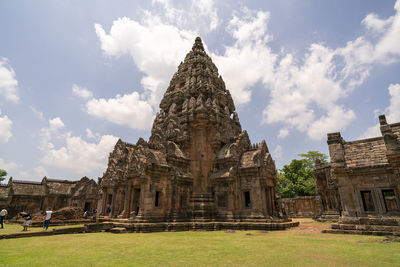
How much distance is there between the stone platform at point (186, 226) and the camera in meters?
16.5

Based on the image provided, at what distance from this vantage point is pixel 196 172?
21.7 meters

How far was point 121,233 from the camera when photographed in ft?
52.2

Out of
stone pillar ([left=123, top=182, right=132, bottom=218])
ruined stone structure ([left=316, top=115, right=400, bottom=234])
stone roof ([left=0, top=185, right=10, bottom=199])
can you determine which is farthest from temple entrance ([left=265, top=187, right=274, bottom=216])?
stone roof ([left=0, top=185, right=10, bottom=199])

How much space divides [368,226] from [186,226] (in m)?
12.3

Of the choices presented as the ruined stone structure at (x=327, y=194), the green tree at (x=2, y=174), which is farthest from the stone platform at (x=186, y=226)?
the green tree at (x=2, y=174)

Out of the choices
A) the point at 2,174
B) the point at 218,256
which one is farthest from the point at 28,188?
the point at 218,256

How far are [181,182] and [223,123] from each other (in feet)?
28.1

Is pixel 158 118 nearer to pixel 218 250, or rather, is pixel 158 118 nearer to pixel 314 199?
pixel 218 250

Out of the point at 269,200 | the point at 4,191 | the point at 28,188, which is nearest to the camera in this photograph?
the point at 269,200

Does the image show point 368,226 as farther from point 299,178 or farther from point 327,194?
point 299,178

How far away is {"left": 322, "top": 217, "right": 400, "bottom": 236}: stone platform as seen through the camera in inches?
458

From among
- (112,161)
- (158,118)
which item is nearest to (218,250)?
(158,118)

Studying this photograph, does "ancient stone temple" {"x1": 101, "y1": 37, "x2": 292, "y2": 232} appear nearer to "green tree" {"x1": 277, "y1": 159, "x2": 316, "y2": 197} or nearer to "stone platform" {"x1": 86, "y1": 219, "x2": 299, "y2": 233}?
"stone platform" {"x1": 86, "y1": 219, "x2": 299, "y2": 233}

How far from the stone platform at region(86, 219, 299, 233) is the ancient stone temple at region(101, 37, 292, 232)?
70 cm
